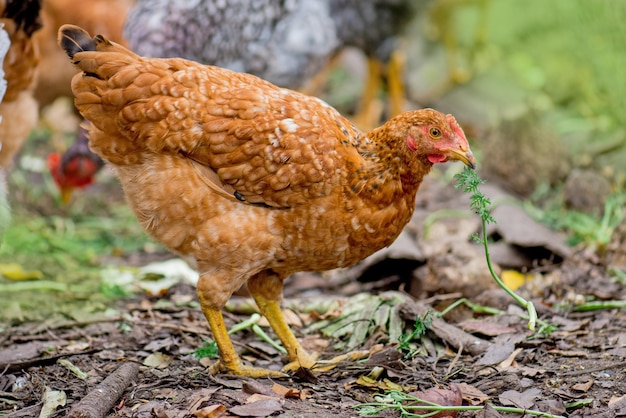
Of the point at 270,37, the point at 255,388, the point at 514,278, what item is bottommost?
the point at 514,278

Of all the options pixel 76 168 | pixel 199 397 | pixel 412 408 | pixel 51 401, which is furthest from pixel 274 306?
pixel 76 168

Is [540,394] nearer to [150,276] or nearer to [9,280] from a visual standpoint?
[150,276]

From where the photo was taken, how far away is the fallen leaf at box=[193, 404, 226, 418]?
281cm

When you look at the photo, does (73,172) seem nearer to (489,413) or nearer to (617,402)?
(489,413)

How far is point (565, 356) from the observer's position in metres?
3.42

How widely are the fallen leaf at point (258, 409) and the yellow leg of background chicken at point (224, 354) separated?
0.44 m

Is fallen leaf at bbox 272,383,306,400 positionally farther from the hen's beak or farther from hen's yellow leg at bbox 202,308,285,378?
the hen's beak

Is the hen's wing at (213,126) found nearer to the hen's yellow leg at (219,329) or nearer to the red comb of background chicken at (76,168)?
the hen's yellow leg at (219,329)

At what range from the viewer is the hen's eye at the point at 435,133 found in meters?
3.16

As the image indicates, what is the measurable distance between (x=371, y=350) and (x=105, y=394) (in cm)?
125

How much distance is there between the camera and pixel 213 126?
3238mm

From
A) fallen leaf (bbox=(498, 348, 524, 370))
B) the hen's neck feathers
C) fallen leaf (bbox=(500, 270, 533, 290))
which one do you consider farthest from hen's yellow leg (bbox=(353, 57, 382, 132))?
fallen leaf (bbox=(498, 348, 524, 370))

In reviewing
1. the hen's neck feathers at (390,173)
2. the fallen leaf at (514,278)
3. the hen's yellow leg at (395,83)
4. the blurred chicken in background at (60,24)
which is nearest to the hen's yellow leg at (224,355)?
the hen's neck feathers at (390,173)

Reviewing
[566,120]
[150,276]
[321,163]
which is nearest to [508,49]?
[566,120]
